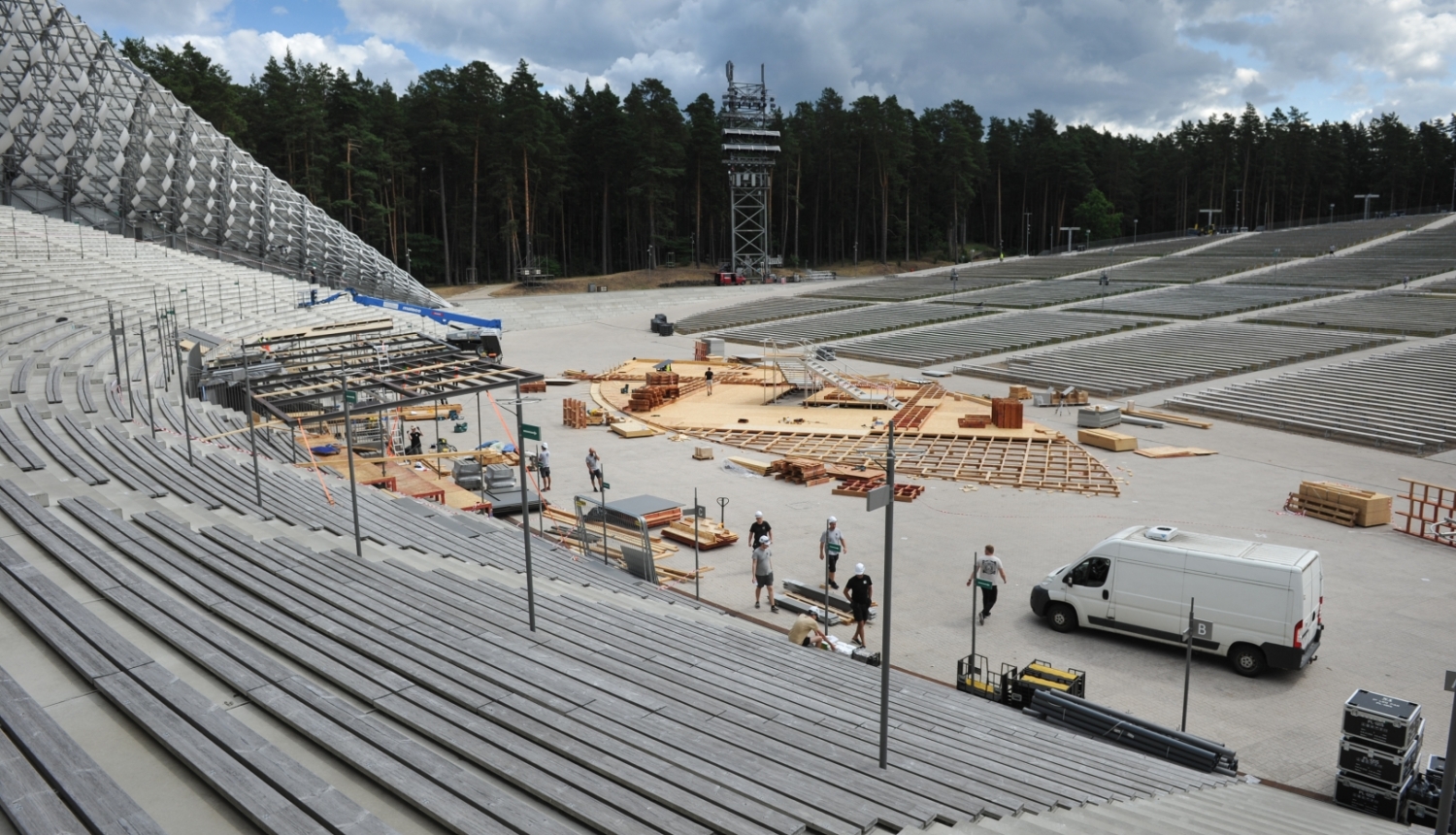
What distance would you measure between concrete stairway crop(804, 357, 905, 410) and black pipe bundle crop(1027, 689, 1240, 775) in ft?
73.6

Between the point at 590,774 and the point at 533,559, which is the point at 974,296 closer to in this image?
the point at 533,559

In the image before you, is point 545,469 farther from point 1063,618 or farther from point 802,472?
point 1063,618

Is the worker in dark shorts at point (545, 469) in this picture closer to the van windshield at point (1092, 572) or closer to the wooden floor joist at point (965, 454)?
the wooden floor joist at point (965, 454)

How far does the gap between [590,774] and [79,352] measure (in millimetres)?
21905

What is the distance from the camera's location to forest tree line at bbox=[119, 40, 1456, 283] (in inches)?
3029

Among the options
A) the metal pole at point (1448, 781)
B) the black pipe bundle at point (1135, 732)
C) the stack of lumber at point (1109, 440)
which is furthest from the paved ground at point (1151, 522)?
the metal pole at point (1448, 781)

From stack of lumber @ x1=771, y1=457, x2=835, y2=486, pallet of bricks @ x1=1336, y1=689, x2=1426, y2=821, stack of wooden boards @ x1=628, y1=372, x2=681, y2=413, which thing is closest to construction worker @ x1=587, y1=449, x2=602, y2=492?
stack of lumber @ x1=771, y1=457, x2=835, y2=486

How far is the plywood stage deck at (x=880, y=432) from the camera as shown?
23.4m

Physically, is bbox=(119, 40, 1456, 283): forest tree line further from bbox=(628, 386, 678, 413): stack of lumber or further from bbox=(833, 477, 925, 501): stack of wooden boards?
bbox=(833, 477, 925, 501): stack of wooden boards

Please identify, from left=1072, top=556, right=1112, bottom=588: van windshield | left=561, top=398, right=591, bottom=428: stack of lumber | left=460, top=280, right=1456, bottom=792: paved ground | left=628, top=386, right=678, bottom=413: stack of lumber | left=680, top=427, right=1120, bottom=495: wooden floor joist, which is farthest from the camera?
left=628, top=386, right=678, bottom=413: stack of lumber

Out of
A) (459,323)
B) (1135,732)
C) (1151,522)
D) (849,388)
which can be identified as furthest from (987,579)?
(459,323)

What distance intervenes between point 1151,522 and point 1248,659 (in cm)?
716

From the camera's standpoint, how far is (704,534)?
17.9 metres

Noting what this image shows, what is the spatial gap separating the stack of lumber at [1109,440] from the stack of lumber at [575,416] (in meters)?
15.1
